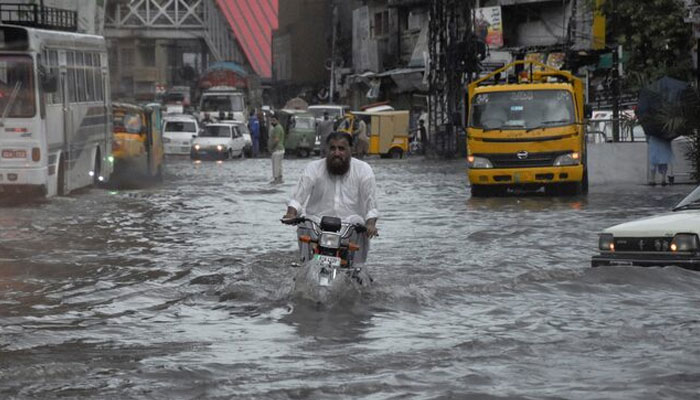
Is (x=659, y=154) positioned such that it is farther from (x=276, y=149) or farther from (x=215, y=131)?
(x=215, y=131)

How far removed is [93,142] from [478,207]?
8.96 m

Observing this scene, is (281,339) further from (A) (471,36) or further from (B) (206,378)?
(A) (471,36)

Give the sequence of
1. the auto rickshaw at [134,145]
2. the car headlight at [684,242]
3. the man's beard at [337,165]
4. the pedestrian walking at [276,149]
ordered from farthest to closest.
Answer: the auto rickshaw at [134,145]
the pedestrian walking at [276,149]
the man's beard at [337,165]
the car headlight at [684,242]

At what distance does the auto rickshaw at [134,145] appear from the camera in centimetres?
3488

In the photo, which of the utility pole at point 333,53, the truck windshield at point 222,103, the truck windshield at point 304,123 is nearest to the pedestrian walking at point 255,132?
the truck windshield at point 304,123

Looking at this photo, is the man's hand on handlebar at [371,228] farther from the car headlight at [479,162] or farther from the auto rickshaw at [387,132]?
the auto rickshaw at [387,132]

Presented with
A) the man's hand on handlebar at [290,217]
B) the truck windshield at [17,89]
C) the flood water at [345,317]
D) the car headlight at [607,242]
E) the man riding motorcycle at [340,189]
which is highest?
the truck windshield at [17,89]

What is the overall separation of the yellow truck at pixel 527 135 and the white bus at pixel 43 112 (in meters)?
7.38

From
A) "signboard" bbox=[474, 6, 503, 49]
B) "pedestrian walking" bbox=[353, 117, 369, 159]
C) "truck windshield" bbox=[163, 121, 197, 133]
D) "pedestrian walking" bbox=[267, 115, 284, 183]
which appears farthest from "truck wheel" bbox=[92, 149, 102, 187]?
"signboard" bbox=[474, 6, 503, 49]

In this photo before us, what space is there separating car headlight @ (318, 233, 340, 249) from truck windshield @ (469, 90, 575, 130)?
14.4 metres

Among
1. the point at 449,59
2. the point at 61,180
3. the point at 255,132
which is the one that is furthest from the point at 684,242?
the point at 255,132

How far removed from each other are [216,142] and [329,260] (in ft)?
140

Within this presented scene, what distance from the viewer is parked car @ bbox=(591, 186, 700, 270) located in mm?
11789

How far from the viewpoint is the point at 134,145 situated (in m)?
35.2
